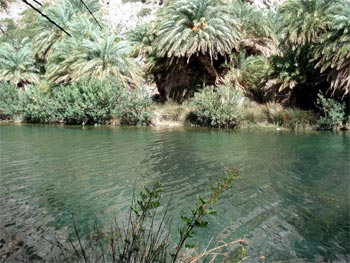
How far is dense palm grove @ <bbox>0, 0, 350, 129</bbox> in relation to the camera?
17.5 m

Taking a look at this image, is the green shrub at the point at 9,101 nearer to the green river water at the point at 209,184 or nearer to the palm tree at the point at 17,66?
the palm tree at the point at 17,66

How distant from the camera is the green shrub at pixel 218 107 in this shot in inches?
717

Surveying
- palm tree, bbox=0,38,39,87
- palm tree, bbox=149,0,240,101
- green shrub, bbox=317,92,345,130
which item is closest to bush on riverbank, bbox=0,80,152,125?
palm tree, bbox=149,0,240,101

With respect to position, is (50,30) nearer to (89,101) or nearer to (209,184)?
(89,101)

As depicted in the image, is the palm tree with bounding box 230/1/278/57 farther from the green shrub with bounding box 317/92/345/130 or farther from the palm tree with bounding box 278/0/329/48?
the green shrub with bounding box 317/92/345/130

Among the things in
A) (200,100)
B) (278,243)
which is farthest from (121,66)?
(278,243)

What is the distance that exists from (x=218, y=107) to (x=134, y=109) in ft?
15.7

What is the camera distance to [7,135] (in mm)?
16219

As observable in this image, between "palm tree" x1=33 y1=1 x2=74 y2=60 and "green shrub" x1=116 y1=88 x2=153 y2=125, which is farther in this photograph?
"palm tree" x1=33 y1=1 x2=74 y2=60

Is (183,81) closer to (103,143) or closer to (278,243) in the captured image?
(103,143)

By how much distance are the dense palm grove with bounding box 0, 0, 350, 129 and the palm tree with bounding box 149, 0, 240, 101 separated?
6 centimetres

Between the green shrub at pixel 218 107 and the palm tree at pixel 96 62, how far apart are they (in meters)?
5.03

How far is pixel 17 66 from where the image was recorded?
27.1 meters

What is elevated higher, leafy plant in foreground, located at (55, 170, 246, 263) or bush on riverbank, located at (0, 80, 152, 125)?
bush on riverbank, located at (0, 80, 152, 125)
